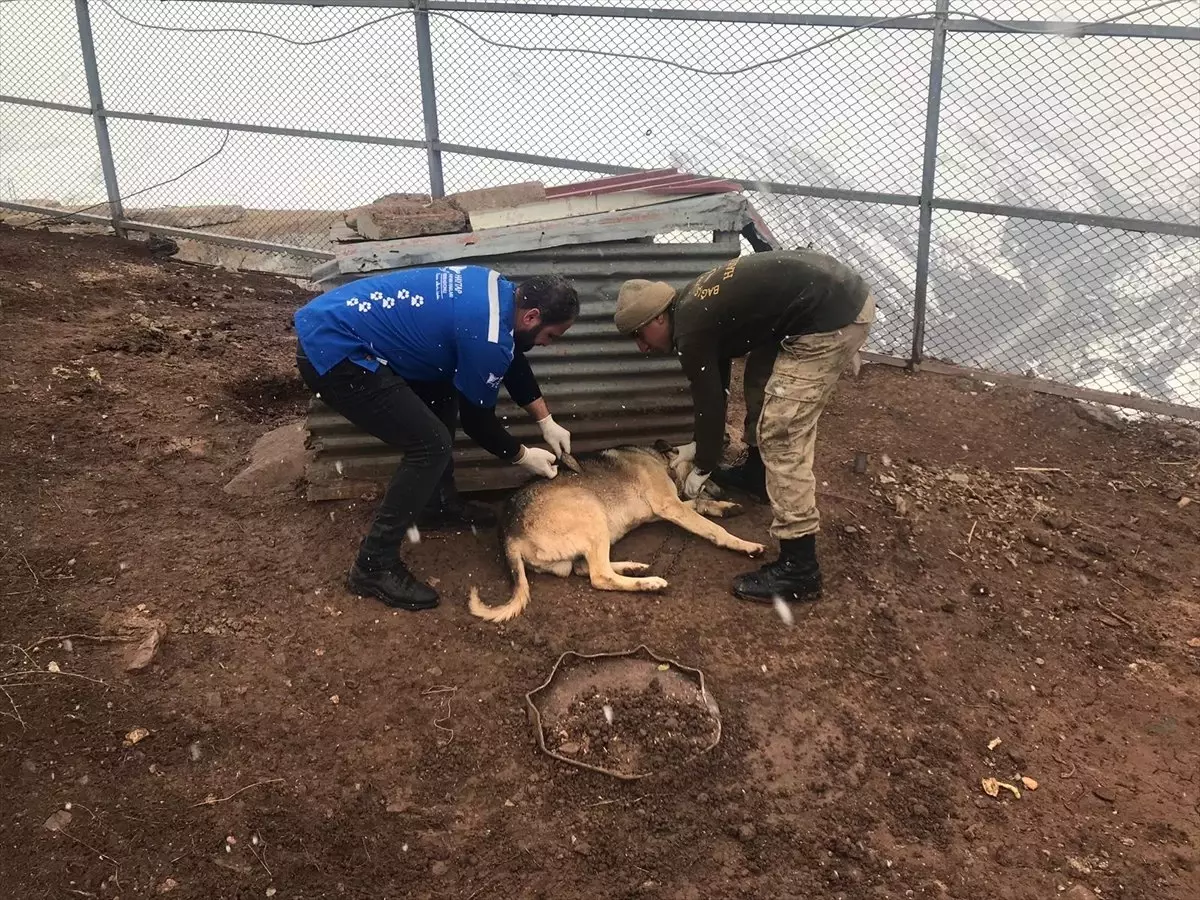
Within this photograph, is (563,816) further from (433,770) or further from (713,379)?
(713,379)

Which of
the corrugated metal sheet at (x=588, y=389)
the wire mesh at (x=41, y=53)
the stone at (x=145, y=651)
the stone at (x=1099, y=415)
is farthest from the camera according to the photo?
the wire mesh at (x=41, y=53)

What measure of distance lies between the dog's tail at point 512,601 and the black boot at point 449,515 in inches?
24.9

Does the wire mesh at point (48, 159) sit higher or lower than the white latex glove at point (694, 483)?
higher

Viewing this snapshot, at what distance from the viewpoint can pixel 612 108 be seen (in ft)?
23.9

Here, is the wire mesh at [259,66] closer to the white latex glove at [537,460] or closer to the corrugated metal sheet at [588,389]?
the corrugated metal sheet at [588,389]

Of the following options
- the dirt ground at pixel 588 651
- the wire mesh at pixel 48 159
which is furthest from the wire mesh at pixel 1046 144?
the wire mesh at pixel 48 159

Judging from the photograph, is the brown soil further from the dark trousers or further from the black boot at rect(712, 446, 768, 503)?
the black boot at rect(712, 446, 768, 503)

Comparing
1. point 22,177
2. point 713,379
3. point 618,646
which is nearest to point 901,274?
point 713,379

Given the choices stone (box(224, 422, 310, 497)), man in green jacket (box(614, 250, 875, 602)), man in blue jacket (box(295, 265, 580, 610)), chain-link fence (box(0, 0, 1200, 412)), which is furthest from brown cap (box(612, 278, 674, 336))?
chain-link fence (box(0, 0, 1200, 412))

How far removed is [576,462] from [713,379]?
1.04 m

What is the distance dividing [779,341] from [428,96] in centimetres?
463

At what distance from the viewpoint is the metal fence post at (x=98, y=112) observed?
27.0 feet

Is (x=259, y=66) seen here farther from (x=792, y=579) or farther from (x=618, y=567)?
(x=792, y=579)

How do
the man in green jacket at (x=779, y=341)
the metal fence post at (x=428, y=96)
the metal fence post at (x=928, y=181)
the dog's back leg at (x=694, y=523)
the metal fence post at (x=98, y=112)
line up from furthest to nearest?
the metal fence post at (x=98, y=112) < the metal fence post at (x=428, y=96) < the metal fence post at (x=928, y=181) < the dog's back leg at (x=694, y=523) < the man in green jacket at (x=779, y=341)
